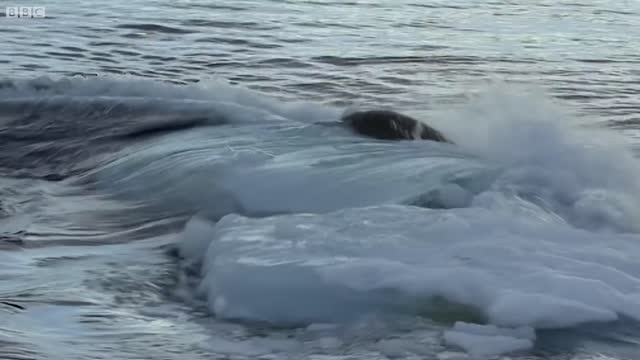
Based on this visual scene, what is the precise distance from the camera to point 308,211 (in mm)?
7668

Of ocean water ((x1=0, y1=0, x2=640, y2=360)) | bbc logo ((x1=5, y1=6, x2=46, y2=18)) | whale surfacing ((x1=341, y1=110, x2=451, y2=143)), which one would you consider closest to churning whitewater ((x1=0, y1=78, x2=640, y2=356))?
ocean water ((x1=0, y1=0, x2=640, y2=360))

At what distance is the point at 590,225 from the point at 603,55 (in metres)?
11.3

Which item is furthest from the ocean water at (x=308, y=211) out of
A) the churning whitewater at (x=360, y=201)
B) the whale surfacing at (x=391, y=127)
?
the whale surfacing at (x=391, y=127)

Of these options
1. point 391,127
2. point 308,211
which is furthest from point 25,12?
point 308,211

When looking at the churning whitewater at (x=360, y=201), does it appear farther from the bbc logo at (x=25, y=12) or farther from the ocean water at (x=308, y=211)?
the bbc logo at (x=25, y=12)

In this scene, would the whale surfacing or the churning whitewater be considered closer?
the churning whitewater

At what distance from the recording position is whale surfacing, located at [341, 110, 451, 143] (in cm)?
984

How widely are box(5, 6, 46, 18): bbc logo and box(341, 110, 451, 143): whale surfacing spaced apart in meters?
11.6

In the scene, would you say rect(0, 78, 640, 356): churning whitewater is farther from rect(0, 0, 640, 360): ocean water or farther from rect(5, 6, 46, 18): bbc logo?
rect(5, 6, 46, 18): bbc logo

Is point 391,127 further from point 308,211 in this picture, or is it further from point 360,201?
point 308,211

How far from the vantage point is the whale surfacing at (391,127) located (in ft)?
32.3

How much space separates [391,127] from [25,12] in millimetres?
12416

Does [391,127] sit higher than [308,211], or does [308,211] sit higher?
[391,127]

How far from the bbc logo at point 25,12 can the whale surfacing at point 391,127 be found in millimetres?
11587
